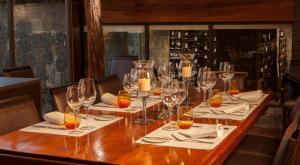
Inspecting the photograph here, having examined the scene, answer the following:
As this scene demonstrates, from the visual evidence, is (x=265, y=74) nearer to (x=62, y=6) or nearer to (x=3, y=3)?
(x=62, y=6)

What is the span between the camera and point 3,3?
7.12m

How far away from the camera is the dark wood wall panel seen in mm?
5371

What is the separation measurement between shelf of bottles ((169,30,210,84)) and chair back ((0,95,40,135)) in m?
3.30

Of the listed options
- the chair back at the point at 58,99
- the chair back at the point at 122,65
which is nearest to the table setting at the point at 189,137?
the chair back at the point at 58,99

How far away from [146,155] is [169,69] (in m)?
1.57

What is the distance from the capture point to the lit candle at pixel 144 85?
249 cm

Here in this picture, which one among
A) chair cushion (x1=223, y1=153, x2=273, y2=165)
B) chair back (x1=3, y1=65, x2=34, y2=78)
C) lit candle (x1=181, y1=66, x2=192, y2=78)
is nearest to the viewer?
chair cushion (x1=223, y1=153, x2=273, y2=165)

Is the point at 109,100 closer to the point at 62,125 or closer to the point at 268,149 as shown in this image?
the point at 62,125

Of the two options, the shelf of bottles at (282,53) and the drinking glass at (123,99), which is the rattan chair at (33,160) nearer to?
the drinking glass at (123,99)

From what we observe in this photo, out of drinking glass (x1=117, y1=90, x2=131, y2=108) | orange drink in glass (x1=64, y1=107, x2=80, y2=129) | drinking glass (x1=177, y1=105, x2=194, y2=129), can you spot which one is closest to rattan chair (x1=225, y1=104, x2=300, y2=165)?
drinking glass (x1=177, y1=105, x2=194, y2=129)

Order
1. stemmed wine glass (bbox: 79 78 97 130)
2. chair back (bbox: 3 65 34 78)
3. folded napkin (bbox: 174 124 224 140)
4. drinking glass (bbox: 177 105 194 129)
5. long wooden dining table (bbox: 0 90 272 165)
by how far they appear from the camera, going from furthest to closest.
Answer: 1. chair back (bbox: 3 65 34 78)
2. stemmed wine glass (bbox: 79 78 97 130)
3. drinking glass (bbox: 177 105 194 129)
4. folded napkin (bbox: 174 124 224 140)
5. long wooden dining table (bbox: 0 90 272 165)

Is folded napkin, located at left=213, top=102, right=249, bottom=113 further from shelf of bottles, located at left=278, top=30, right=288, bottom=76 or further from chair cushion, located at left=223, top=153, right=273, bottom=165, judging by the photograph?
shelf of bottles, located at left=278, top=30, right=288, bottom=76

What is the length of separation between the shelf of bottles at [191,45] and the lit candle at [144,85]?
10.9 ft

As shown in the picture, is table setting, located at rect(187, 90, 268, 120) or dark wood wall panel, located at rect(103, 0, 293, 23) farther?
dark wood wall panel, located at rect(103, 0, 293, 23)
